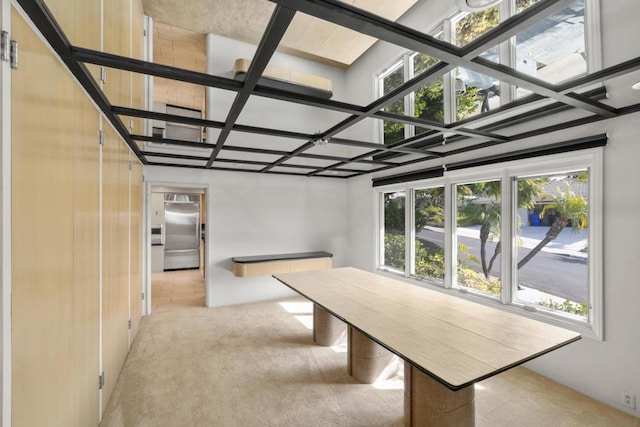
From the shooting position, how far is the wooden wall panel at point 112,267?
2043 mm

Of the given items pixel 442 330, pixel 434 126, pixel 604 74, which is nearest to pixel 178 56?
pixel 434 126

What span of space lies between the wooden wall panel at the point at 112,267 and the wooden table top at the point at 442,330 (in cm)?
159

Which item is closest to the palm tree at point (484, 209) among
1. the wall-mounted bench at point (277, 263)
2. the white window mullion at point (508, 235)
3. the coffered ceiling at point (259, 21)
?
the white window mullion at point (508, 235)

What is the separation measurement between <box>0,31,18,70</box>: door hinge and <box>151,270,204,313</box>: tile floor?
424 cm

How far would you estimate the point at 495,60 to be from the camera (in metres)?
3.05

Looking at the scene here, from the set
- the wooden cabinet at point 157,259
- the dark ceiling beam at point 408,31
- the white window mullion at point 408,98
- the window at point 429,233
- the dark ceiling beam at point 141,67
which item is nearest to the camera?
the dark ceiling beam at point 408,31

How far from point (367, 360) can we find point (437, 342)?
104cm

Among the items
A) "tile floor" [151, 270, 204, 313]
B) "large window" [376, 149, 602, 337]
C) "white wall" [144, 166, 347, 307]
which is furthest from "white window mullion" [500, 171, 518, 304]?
"tile floor" [151, 270, 204, 313]

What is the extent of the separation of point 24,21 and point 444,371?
2.26 metres

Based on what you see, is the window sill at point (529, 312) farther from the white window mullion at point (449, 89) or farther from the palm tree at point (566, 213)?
the white window mullion at point (449, 89)

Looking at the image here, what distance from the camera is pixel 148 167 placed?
426 cm

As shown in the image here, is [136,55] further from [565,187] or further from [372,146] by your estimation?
[565,187]

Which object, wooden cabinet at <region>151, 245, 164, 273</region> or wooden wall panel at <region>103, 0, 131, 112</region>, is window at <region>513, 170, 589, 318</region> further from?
wooden cabinet at <region>151, 245, 164, 273</region>

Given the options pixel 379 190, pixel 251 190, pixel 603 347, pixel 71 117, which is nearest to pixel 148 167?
pixel 251 190
